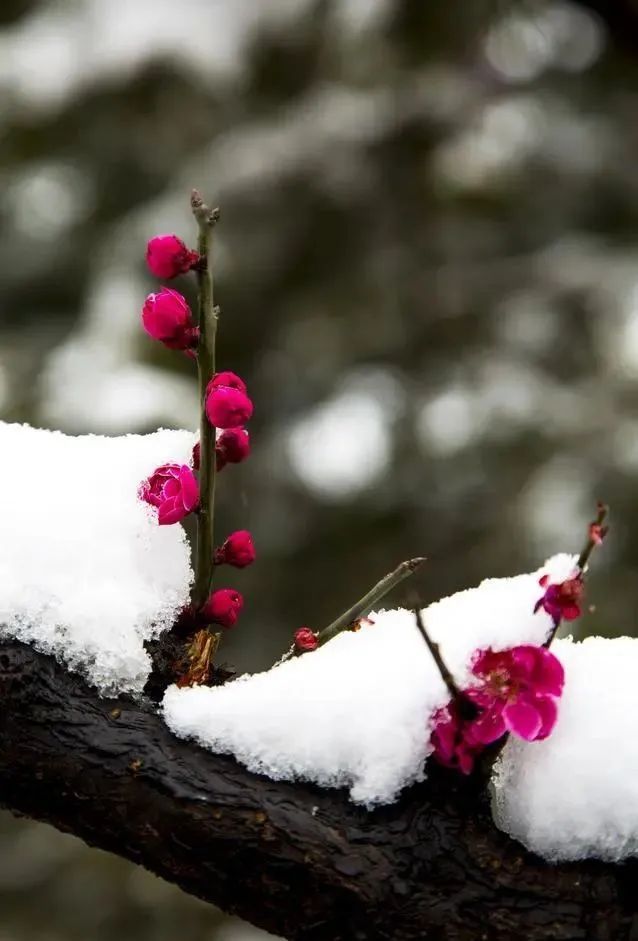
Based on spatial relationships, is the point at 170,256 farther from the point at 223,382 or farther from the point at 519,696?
the point at 519,696

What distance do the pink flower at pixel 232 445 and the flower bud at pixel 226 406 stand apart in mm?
86

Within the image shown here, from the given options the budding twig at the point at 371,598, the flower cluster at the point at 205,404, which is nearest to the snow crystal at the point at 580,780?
the budding twig at the point at 371,598

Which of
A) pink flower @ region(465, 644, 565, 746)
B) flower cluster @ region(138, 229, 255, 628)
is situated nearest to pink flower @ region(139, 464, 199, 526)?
flower cluster @ region(138, 229, 255, 628)

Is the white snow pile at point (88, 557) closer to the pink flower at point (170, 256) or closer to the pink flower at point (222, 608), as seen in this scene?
the pink flower at point (222, 608)

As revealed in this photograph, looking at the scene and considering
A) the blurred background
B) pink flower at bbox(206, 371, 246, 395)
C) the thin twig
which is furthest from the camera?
the blurred background

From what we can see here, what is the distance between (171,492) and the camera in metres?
0.74

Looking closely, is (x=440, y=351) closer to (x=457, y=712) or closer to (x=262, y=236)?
(x=262, y=236)

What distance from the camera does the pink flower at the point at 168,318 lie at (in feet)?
2.32

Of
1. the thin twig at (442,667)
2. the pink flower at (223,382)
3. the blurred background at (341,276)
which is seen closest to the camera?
the thin twig at (442,667)

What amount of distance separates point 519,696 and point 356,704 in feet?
0.34

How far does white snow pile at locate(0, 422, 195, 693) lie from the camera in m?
0.73

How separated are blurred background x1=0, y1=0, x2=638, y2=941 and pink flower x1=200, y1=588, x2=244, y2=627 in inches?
69.9

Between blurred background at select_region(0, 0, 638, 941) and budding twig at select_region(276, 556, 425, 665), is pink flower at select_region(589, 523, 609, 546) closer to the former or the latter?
budding twig at select_region(276, 556, 425, 665)

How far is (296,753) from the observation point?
70 cm
